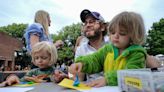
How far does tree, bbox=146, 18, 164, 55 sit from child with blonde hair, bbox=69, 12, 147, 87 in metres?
35.3

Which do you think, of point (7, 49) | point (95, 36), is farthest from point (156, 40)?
point (95, 36)

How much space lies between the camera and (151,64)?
69.1 inches

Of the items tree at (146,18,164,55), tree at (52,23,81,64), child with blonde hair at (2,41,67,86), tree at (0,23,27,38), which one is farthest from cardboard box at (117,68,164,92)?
tree at (0,23,27,38)

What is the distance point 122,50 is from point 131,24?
0.52 feet

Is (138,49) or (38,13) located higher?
(38,13)

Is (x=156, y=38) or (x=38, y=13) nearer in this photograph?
(x=38, y=13)

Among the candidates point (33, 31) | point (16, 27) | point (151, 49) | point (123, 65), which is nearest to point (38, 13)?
point (33, 31)

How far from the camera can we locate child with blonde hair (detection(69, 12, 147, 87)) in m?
1.41

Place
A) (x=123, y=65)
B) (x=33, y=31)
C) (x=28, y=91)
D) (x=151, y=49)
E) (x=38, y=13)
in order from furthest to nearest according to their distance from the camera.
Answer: (x=151, y=49)
(x=38, y=13)
(x=33, y=31)
(x=123, y=65)
(x=28, y=91)

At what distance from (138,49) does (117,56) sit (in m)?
0.13

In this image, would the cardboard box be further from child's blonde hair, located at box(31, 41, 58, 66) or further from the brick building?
the brick building

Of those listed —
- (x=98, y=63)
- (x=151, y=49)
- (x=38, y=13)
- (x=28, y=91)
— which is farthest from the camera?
(x=151, y=49)

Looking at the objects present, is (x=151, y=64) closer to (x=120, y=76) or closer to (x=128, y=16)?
(x=128, y=16)

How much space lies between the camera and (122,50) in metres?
1.58
